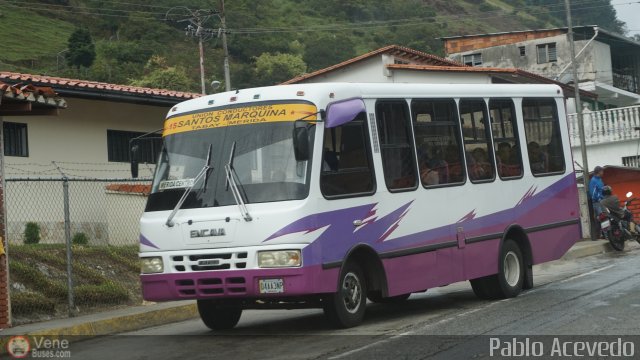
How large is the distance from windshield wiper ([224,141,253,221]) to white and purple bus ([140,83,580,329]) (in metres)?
0.01

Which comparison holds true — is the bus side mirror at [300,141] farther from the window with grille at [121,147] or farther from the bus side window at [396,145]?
the window with grille at [121,147]

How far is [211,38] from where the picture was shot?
52.2 meters

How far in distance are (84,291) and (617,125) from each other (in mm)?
25653

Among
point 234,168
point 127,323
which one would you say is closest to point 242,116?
point 234,168

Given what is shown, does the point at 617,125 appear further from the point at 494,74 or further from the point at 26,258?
the point at 26,258

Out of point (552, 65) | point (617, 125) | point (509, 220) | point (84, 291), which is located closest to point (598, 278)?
point (509, 220)

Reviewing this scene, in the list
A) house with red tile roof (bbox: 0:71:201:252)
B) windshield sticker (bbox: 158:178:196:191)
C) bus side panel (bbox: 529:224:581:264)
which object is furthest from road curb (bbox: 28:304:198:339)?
house with red tile roof (bbox: 0:71:201:252)

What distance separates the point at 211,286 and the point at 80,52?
55.8 metres

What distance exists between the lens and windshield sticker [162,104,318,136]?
9758 millimetres

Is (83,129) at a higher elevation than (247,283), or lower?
higher

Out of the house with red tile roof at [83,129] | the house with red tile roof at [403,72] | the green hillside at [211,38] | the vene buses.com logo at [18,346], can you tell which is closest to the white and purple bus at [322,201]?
the vene buses.com logo at [18,346]

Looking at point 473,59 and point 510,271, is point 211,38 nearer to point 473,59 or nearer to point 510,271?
point 473,59

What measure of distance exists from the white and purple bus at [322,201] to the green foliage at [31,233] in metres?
8.56

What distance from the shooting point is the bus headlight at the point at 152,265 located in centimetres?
992
